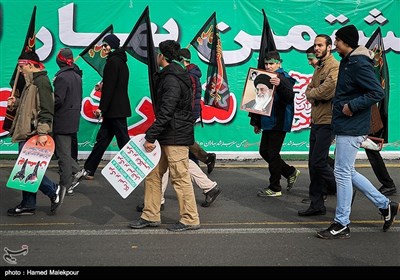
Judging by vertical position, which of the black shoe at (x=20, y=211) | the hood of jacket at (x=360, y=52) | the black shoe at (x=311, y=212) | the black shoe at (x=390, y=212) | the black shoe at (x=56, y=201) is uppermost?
the hood of jacket at (x=360, y=52)

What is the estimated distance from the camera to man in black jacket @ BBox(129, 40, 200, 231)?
603 cm

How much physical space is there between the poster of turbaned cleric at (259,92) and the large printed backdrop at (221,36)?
2.47m

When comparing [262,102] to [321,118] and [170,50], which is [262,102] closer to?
[321,118]

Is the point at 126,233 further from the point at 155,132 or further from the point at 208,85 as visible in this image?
the point at 208,85

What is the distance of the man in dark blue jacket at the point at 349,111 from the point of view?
5.75 meters

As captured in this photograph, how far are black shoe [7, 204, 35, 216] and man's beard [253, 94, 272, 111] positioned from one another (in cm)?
283

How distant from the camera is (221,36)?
10258 mm

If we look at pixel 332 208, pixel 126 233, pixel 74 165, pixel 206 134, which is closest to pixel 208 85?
pixel 206 134

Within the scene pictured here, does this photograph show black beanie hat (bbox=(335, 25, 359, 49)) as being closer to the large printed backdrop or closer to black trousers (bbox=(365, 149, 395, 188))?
black trousers (bbox=(365, 149, 395, 188))

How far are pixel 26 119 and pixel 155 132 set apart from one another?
4.93ft

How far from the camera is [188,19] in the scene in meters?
10.2

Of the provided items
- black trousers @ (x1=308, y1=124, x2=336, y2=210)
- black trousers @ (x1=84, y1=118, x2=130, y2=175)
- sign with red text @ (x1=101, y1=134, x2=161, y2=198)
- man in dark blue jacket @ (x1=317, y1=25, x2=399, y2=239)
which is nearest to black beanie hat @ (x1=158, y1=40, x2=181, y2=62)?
sign with red text @ (x1=101, y1=134, x2=161, y2=198)

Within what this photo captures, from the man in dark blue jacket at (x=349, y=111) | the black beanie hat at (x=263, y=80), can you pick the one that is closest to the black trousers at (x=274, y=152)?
the black beanie hat at (x=263, y=80)

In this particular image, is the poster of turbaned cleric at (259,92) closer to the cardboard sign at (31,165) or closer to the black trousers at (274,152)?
the black trousers at (274,152)
